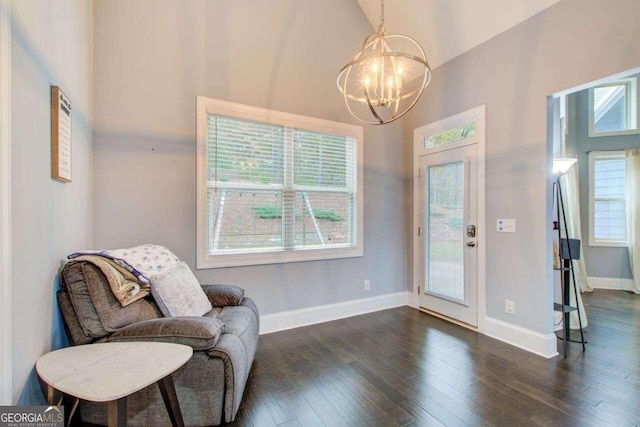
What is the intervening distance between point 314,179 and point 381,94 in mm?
1672

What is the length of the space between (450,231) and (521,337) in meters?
1.26

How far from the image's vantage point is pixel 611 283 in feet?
15.9

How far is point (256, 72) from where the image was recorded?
309 centimetres

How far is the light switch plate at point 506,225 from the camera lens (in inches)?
111

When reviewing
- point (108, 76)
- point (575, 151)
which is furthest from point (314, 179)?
point (575, 151)

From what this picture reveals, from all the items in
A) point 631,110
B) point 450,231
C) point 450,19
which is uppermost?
point 450,19

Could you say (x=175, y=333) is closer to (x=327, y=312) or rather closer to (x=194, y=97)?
(x=327, y=312)

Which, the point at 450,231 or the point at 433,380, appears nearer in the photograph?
the point at 433,380

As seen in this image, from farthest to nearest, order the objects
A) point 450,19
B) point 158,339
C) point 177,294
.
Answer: point 450,19, point 177,294, point 158,339

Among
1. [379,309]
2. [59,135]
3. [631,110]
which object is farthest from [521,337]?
[631,110]

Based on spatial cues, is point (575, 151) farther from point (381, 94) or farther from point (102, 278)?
point (102, 278)

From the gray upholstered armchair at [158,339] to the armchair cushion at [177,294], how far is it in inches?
8.7

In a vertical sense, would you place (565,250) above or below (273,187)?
below

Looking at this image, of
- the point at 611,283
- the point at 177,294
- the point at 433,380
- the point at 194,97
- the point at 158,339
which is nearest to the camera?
the point at 158,339
